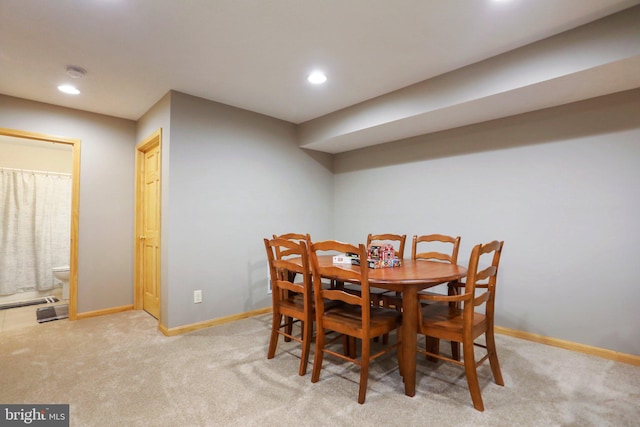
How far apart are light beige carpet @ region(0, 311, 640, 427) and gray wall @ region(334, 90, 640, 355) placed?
13.9 inches

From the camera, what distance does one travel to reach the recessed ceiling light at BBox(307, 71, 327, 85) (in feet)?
8.72

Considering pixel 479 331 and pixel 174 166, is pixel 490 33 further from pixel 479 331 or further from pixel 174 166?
pixel 174 166

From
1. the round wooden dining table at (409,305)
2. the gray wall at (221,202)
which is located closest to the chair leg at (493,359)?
the round wooden dining table at (409,305)

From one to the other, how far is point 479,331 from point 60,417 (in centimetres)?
244

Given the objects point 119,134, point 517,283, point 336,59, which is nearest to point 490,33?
point 336,59

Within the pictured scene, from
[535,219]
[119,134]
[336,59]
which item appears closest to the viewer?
[336,59]

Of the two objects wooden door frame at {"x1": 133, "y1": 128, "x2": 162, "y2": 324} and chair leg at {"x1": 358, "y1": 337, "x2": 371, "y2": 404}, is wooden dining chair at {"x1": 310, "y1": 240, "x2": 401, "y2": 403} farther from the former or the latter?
wooden door frame at {"x1": 133, "y1": 128, "x2": 162, "y2": 324}

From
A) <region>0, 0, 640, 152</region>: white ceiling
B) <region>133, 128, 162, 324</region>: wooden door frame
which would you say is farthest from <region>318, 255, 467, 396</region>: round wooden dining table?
<region>133, 128, 162, 324</region>: wooden door frame

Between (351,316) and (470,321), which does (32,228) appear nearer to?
(351,316)

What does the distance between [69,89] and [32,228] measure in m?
2.72

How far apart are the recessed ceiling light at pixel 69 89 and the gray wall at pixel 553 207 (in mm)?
3549

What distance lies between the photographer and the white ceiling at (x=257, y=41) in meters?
1.83

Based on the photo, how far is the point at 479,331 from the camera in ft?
6.06

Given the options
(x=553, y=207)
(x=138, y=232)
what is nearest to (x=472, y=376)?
(x=553, y=207)
